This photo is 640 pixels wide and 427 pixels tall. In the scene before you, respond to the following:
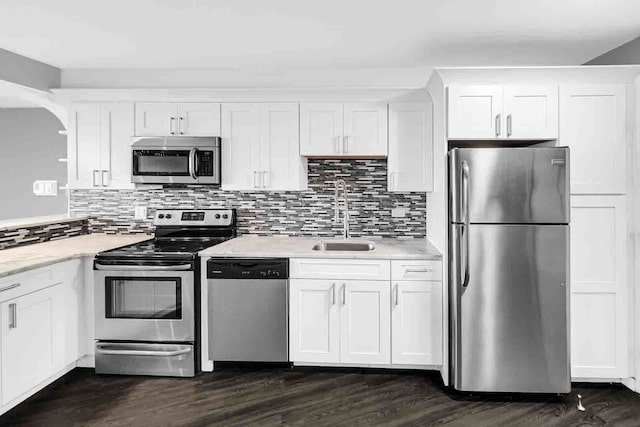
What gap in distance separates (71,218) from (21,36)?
1.54 m

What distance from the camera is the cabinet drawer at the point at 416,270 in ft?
11.0

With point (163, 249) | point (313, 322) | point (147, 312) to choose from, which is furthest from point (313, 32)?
point (147, 312)

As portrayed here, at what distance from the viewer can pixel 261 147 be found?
3.92 metres

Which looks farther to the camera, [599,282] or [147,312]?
[147,312]

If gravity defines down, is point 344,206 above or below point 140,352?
above

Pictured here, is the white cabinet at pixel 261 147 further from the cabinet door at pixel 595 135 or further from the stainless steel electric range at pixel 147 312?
the cabinet door at pixel 595 135

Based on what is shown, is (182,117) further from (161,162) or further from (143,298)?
(143,298)

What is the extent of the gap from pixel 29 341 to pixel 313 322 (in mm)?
1766

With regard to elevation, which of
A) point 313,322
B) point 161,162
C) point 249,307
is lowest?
point 313,322

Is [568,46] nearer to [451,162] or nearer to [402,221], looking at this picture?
[451,162]

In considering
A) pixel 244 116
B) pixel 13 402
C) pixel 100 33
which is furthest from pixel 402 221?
pixel 13 402

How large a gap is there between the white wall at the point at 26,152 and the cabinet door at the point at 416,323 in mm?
4551

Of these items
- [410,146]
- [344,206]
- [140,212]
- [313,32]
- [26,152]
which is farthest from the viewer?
[26,152]

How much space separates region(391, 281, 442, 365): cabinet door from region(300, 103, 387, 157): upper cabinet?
3.70 feet
